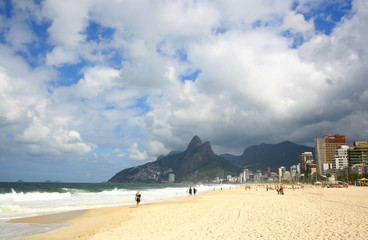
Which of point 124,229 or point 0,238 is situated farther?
point 124,229

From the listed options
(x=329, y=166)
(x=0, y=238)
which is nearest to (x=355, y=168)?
(x=329, y=166)

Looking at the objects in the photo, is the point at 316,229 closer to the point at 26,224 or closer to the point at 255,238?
the point at 255,238

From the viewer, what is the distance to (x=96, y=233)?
12805 mm

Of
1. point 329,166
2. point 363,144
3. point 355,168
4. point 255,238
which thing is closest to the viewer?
point 255,238

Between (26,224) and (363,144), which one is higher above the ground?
(363,144)

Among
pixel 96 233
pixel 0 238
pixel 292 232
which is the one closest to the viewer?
pixel 292 232

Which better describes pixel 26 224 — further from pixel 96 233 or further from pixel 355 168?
pixel 355 168

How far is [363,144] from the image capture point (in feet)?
574

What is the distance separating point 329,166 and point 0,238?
21946 centimetres

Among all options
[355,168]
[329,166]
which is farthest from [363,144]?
[355,168]

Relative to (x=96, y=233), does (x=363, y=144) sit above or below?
above

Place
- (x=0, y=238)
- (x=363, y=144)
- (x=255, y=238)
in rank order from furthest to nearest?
(x=363, y=144)
(x=0, y=238)
(x=255, y=238)

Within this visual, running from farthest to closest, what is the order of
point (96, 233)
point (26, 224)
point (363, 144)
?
point (363, 144)
point (26, 224)
point (96, 233)

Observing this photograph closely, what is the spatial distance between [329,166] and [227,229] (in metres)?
214
